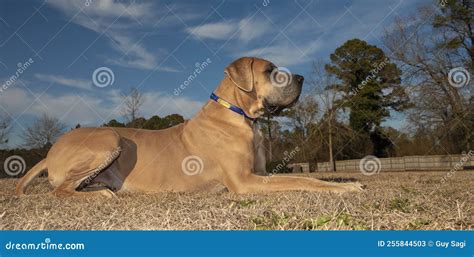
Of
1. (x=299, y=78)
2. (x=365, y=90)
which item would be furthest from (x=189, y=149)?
(x=365, y=90)

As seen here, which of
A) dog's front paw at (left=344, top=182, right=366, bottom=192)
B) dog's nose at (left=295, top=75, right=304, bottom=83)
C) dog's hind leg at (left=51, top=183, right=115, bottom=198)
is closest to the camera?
dog's front paw at (left=344, top=182, right=366, bottom=192)

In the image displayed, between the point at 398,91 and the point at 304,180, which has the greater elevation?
the point at 398,91

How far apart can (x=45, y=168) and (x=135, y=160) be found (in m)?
1.22

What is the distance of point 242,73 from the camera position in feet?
17.2

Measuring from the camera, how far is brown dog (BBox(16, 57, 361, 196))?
5.11m

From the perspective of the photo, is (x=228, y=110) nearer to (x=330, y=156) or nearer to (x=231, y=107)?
(x=231, y=107)

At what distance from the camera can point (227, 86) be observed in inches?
213

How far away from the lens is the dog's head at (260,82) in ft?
17.1

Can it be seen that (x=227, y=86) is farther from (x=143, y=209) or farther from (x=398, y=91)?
(x=398, y=91)

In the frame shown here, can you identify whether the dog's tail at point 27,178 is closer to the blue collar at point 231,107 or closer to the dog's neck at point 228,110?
the dog's neck at point 228,110

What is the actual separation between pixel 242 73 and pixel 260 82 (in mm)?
254

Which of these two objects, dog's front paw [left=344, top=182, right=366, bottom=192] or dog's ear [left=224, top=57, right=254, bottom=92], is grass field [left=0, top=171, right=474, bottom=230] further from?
dog's ear [left=224, top=57, right=254, bottom=92]

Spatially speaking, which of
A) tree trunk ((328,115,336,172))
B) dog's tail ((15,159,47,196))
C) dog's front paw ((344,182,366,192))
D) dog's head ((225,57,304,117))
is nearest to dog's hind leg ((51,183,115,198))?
dog's tail ((15,159,47,196))

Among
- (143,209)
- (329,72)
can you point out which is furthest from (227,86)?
(329,72)
